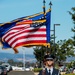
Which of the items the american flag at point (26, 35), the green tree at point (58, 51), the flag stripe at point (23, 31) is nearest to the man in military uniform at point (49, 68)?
the american flag at point (26, 35)

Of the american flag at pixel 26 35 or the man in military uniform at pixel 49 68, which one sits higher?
the american flag at pixel 26 35

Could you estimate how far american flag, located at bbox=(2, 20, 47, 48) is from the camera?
12.3 metres

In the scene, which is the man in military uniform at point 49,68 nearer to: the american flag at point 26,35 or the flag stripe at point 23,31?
the american flag at point 26,35

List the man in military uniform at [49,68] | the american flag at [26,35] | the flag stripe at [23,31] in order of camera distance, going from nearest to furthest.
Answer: the man in military uniform at [49,68]
the american flag at [26,35]
the flag stripe at [23,31]

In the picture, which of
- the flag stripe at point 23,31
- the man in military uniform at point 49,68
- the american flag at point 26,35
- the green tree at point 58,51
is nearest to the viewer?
the man in military uniform at point 49,68

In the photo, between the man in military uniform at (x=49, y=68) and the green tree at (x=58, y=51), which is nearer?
the man in military uniform at (x=49, y=68)

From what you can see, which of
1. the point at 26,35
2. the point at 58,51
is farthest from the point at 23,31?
the point at 58,51

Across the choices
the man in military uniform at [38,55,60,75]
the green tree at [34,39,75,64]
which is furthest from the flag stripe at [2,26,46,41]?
the green tree at [34,39,75,64]

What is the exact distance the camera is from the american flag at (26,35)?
40.5 ft

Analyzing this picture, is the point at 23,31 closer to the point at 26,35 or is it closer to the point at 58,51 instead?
the point at 26,35

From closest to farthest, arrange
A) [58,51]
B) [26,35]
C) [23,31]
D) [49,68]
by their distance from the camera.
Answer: [49,68] → [26,35] → [23,31] → [58,51]

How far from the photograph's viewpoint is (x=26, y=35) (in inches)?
502

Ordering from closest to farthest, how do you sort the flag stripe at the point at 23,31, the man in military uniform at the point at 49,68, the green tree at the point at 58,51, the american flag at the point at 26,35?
the man in military uniform at the point at 49,68
the american flag at the point at 26,35
the flag stripe at the point at 23,31
the green tree at the point at 58,51

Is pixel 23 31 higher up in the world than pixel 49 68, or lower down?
higher up
